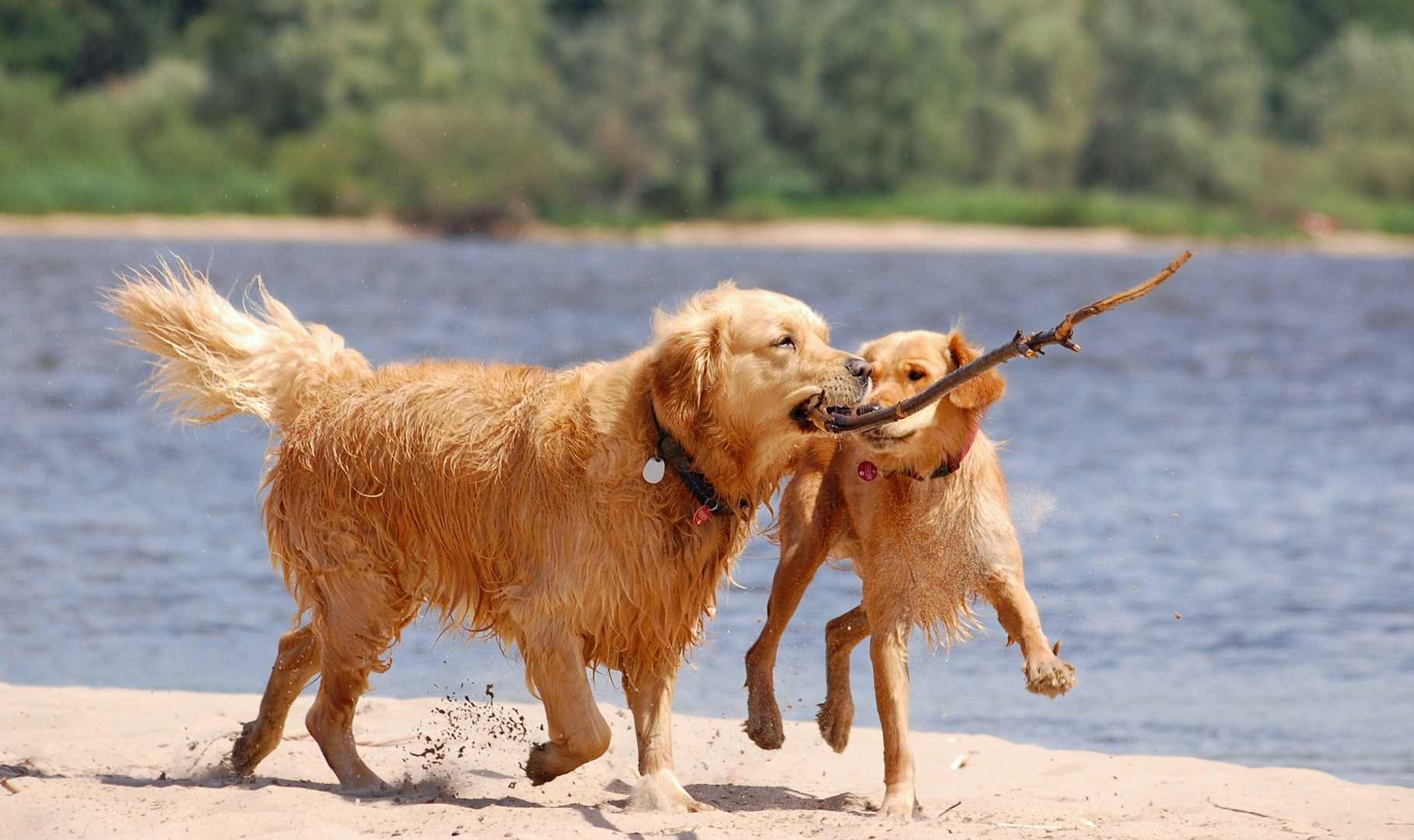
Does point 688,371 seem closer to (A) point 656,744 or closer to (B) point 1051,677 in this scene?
(A) point 656,744

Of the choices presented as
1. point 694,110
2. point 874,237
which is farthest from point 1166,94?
point 694,110

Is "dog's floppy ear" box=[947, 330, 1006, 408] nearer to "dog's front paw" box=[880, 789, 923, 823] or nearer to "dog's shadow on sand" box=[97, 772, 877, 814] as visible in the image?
"dog's front paw" box=[880, 789, 923, 823]

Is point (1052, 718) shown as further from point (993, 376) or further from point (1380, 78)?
point (1380, 78)

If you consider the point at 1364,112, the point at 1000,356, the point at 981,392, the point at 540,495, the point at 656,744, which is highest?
the point at 1364,112

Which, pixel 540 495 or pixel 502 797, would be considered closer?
pixel 540 495

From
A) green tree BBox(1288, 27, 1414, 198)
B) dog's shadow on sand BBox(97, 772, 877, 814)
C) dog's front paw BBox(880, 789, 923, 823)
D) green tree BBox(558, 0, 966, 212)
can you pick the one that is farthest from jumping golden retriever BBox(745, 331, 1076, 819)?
green tree BBox(1288, 27, 1414, 198)

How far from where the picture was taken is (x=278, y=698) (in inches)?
243

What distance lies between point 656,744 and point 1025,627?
137 centimetres

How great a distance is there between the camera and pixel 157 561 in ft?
33.7

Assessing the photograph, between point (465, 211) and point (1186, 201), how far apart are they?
2763 cm

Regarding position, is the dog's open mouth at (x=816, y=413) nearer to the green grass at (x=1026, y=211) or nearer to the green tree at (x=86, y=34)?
the green grass at (x=1026, y=211)

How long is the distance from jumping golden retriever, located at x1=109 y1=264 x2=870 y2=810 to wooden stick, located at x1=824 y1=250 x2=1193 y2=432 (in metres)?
0.10

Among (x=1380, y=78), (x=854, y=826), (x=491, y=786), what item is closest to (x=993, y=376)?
(x=854, y=826)

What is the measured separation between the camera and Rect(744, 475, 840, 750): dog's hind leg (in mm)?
6293
